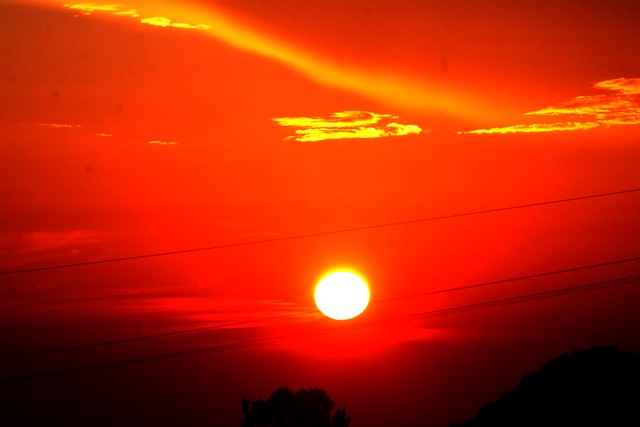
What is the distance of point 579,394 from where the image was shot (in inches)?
1607

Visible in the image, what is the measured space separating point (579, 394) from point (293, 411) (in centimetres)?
2006

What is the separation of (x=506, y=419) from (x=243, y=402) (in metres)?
17.6

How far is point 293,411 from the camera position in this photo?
5553cm

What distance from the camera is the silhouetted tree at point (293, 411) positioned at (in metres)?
54.7

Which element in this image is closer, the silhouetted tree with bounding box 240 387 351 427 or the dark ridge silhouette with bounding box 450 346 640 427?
the dark ridge silhouette with bounding box 450 346 640 427

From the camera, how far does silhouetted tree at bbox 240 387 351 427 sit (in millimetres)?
54719

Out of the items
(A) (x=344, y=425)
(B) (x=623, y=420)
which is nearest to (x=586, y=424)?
(B) (x=623, y=420)

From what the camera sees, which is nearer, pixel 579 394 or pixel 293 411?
pixel 579 394

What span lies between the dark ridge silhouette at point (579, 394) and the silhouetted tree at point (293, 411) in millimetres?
12692

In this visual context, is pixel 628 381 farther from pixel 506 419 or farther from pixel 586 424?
pixel 506 419

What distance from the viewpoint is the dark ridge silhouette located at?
38.6m

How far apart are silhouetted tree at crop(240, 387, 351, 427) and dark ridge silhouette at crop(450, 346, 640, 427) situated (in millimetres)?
12692

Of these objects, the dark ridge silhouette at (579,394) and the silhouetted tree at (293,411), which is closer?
the dark ridge silhouette at (579,394)

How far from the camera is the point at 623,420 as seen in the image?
123 feet
